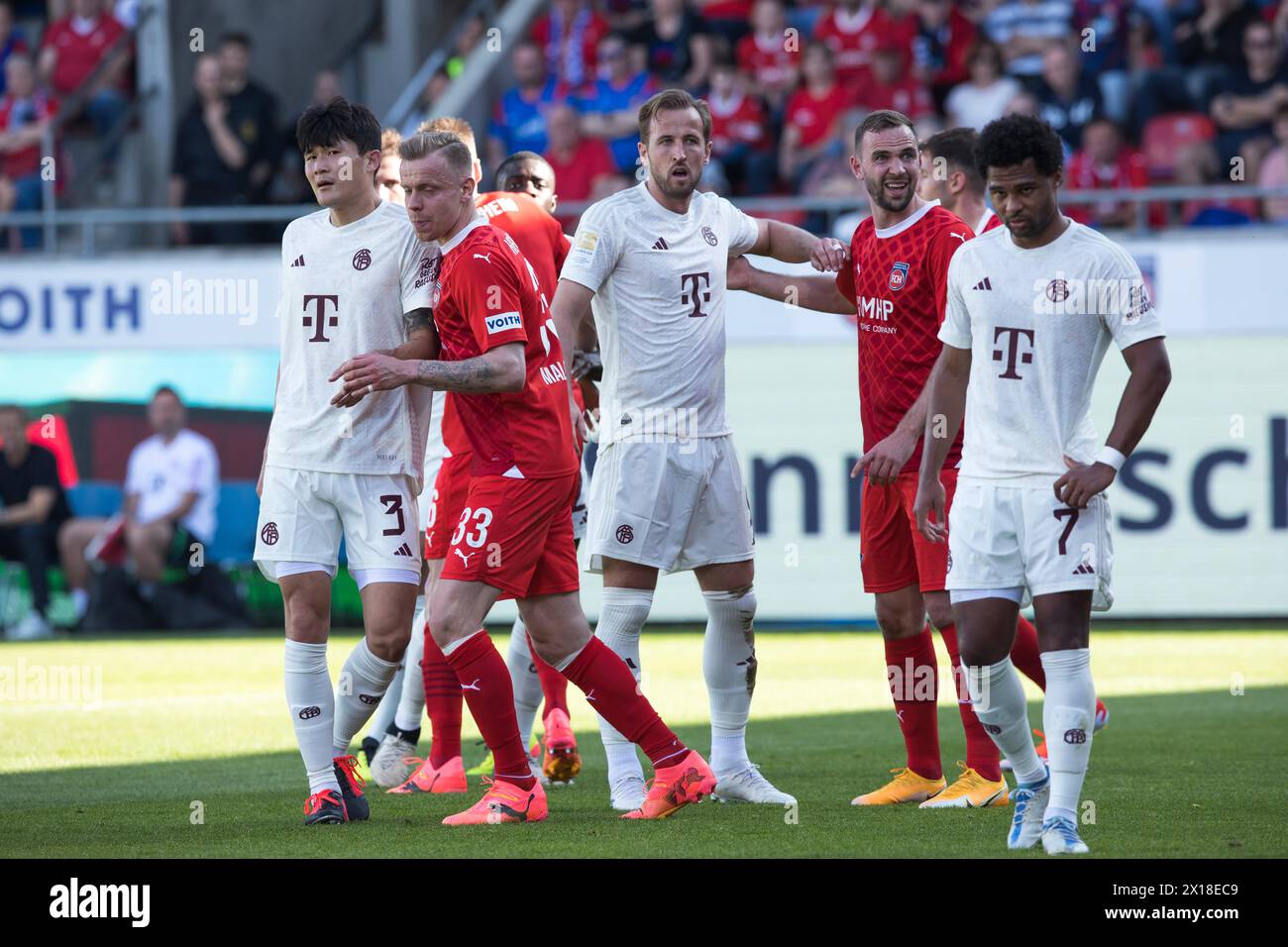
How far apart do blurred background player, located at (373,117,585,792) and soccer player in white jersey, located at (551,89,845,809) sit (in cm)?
71

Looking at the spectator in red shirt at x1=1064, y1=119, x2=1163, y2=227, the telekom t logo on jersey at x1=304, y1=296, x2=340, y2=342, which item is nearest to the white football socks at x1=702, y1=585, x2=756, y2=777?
the telekom t logo on jersey at x1=304, y1=296, x2=340, y2=342

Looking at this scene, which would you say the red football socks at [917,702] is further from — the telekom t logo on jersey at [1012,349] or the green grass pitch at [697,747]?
the telekom t logo on jersey at [1012,349]

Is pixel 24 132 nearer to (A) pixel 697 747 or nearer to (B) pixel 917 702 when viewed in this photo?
(A) pixel 697 747

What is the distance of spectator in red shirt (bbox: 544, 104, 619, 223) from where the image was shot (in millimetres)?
16703

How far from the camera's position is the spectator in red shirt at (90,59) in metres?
18.6

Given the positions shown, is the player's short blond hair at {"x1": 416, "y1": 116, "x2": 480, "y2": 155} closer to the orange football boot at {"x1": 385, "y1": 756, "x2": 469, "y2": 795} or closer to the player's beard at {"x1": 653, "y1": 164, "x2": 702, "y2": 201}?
the player's beard at {"x1": 653, "y1": 164, "x2": 702, "y2": 201}

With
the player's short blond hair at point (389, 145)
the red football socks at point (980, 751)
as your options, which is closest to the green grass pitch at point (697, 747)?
the red football socks at point (980, 751)

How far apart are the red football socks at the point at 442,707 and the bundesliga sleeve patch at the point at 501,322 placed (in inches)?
68.7

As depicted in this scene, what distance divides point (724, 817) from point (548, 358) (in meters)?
1.76

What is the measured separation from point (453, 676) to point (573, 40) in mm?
11991

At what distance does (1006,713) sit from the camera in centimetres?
573

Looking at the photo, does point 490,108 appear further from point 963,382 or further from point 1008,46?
point 963,382

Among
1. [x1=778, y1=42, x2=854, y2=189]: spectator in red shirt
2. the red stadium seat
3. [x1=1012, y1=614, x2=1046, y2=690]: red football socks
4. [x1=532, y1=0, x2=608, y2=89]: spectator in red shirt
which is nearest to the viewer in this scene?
[x1=1012, y1=614, x2=1046, y2=690]: red football socks

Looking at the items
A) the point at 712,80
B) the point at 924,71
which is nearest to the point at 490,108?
the point at 712,80
